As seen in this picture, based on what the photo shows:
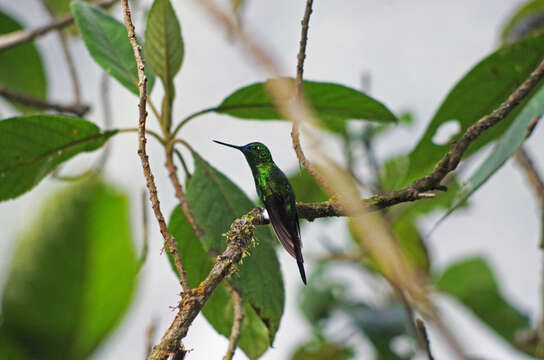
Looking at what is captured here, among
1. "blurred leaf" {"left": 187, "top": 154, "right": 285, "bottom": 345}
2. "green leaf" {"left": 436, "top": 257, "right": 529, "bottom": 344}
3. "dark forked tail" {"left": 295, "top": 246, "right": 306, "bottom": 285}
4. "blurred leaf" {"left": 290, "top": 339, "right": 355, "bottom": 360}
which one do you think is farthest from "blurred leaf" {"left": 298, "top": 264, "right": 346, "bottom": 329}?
"dark forked tail" {"left": 295, "top": 246, "right": 306, "bottom": 285}

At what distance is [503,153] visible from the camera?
1.47 m

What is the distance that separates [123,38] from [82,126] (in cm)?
46

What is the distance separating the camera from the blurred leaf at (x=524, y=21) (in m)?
3.72

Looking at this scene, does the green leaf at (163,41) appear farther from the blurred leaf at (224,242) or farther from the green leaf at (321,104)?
the blurred leaf at (224,242)

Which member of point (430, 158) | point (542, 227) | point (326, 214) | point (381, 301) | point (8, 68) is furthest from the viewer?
point (381, 301)

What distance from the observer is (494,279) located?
13.7 feet

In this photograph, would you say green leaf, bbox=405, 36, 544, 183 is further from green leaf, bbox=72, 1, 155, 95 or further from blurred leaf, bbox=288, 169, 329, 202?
blurred leaf, bbox=288, 169, 329, 202

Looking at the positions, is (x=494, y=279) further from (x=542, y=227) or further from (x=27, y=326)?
(x=27, y=326)

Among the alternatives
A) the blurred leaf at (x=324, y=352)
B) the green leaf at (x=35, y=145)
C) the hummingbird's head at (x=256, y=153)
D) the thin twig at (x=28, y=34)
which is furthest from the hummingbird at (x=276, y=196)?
the blurred leaf at (x=324, y=352)

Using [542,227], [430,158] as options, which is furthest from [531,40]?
[542,227]

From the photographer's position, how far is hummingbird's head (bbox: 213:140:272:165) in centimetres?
152

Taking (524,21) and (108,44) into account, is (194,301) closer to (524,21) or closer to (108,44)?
(108,44)

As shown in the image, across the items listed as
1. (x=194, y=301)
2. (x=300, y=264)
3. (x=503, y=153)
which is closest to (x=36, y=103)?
(x=300, y=264)

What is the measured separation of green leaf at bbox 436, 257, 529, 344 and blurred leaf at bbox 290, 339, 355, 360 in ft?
3.08
